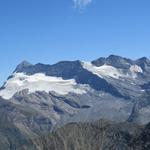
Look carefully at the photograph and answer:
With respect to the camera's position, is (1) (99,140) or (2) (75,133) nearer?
(1) (99,140)

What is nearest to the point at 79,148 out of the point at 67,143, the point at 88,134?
the point at 67,143

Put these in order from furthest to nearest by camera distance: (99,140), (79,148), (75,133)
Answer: (75,133) → (99,140) → (79,148)

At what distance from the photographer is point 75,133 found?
166 m

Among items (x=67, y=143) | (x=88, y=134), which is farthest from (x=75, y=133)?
(x=67, y=143)

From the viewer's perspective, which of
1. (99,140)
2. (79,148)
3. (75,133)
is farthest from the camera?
(75,133)

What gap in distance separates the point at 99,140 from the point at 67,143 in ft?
30.6

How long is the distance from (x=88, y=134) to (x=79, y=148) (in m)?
19.3

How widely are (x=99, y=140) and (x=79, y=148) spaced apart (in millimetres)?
11080

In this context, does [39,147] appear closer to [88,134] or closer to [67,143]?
[67,143]

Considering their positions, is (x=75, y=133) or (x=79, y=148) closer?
(x=79, y=148)

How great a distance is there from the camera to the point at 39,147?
495 ft

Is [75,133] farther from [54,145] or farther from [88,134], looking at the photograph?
[54,145]

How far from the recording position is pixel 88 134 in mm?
163625

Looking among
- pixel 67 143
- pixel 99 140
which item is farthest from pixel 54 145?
pixel 99 140
